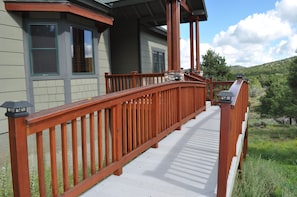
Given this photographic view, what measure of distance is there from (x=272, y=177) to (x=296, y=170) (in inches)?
256

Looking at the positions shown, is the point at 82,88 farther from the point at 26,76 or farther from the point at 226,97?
the point at 226,97

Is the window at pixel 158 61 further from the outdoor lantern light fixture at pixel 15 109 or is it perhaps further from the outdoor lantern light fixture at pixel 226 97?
the outdoor lantern light fixture at pixel 15 109

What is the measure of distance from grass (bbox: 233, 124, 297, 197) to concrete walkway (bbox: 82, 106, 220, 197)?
0.78m

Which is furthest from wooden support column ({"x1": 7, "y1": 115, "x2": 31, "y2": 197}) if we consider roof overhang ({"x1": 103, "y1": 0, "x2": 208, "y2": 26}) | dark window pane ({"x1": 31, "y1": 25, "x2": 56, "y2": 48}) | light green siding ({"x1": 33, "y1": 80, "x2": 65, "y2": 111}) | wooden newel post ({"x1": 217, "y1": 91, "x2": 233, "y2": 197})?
roof overhang ({"x1": 103, "y1": 0, "x2": 208, "y2": 26})

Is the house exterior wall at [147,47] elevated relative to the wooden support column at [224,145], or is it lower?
elevated

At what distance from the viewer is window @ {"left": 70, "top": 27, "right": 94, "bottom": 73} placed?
629 cm

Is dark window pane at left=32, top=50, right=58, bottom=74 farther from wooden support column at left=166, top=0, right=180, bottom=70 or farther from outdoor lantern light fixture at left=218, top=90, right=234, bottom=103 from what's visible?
outdoor lantern light fixture at left=218, top=90, right=234, bottom=103

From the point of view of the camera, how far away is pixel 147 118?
376 cm

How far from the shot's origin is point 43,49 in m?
5.66

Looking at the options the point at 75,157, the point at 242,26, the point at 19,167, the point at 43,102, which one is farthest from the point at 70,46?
the point at 242,26

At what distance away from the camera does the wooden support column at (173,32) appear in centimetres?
733

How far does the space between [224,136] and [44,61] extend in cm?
494

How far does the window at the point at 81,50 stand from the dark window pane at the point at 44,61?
553 millimetres

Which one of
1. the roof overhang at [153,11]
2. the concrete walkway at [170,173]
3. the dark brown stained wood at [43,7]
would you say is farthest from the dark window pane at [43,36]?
the roof overhang at [153,11]
